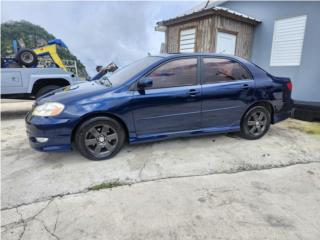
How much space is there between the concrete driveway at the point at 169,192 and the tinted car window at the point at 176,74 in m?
1.09

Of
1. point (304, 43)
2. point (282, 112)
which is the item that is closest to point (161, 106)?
point (282, 112)

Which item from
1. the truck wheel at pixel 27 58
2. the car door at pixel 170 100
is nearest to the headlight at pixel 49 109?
the car door at pixel 170 100

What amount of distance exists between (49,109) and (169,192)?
196cm

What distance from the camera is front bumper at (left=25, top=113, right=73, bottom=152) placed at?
292cm

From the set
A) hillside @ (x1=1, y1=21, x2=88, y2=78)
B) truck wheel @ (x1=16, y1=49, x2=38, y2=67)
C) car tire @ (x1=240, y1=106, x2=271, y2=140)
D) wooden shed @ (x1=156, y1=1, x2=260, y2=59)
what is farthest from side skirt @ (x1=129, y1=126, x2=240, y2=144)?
hillside @ (x1=1, y1=21, x2=88, y2=78)

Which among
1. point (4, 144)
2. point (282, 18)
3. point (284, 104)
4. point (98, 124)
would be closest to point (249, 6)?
point (282, 18)

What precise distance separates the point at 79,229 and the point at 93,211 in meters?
0.24

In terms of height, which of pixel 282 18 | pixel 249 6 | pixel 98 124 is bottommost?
pixel 98 124

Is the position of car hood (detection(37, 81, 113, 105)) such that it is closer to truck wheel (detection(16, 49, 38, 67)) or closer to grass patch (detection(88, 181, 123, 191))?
grass patch (detection(88, 181, 123, 191))

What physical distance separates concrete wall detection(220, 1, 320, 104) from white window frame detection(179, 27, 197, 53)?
2460 millimetres

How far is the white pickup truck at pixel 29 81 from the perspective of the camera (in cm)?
574

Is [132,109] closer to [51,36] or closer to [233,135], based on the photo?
[233,135]

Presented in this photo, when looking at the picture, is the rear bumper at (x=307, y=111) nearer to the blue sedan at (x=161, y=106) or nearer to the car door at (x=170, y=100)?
the blue sedan at (x=161, y=106)

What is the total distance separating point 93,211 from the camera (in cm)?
223
